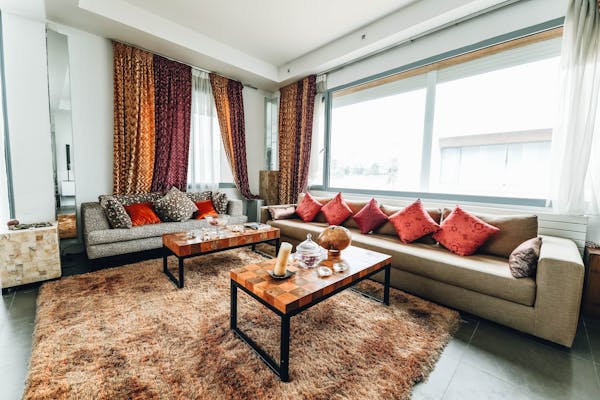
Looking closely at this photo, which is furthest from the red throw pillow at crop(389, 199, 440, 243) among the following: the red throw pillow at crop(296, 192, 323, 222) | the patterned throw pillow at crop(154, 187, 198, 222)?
the patterned throw pillow at crop(154, 187, 198, 222)

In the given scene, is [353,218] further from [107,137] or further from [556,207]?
[107,137]

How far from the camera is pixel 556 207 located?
227cm

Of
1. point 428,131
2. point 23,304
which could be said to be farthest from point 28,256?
point 428,131

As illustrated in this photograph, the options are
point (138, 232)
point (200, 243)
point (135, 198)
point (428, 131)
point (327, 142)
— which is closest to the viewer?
point (200, 243)

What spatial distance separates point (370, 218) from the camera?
303cm

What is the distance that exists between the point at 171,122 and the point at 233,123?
3.54 feet

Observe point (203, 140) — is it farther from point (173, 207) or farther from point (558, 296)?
point (558, 296)

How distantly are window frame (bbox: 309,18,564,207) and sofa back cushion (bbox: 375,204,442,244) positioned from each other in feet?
1.40

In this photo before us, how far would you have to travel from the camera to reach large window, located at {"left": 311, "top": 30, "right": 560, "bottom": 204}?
→ 2.57 meters

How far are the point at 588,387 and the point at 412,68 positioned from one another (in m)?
3.42

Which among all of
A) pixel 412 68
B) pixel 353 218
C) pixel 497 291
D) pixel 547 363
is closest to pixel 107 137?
pixel 353 218

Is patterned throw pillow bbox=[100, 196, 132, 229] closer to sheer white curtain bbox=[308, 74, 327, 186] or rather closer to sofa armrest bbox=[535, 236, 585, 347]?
sheer white curtain bbox=[308, 74, 327, 186]

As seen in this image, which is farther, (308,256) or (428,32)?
(428,32)

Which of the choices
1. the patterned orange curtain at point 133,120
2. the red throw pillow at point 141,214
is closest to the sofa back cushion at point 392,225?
the red throw pillow at point 141,214
